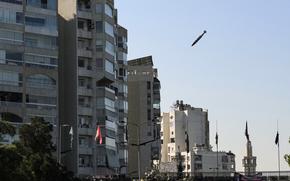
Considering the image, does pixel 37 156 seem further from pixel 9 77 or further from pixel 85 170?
pixel 85 170

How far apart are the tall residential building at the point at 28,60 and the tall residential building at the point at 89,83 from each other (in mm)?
7107

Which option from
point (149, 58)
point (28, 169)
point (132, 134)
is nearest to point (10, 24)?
point (28, 169)

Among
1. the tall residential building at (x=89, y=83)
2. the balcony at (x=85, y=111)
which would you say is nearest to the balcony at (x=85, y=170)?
the tall residential building at (x=89, y=83)

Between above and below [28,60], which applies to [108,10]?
above

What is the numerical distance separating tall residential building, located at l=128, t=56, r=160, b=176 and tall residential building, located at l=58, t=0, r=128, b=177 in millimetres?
43446

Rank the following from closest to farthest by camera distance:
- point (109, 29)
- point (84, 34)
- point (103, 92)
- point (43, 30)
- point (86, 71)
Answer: point (43, 30)
point (86, 71)
point (84, 34)
point (103, 92)
point (109, 29)

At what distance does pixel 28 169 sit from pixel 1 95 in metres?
41.6

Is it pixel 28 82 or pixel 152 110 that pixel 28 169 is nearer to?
pixel 28 82

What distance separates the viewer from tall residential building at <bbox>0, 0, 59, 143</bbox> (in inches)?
4496

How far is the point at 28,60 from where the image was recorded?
117562 millimetres

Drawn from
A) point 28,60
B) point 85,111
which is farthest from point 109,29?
point 28,60

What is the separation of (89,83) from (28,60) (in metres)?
14.8

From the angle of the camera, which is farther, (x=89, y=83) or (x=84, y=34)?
(x=84, y=34)

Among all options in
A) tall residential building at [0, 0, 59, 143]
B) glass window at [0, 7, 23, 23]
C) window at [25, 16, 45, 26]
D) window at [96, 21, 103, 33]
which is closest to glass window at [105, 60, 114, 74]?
window at [96, 21, 103, 33]
